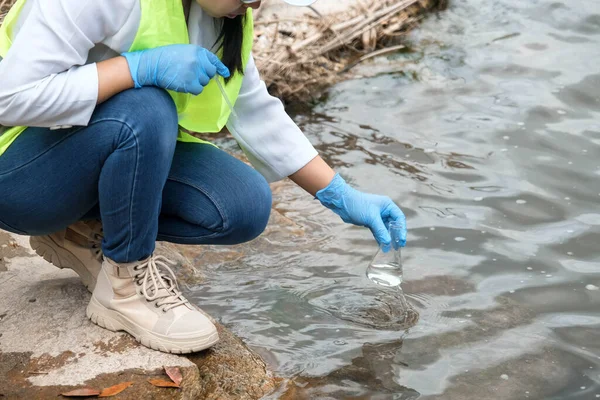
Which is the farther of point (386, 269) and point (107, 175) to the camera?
point (386, 269)

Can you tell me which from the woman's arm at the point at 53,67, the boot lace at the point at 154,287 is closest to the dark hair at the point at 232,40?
the woman's arm at the point at 53,67

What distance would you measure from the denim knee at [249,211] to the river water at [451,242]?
50 centimetres

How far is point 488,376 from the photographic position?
115 inches

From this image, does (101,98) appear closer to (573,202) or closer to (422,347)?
(422,347)

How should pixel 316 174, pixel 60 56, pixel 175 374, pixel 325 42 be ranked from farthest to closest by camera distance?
pixel 325 42
pixel 316 174
pixel 175 374
pixel 60 56

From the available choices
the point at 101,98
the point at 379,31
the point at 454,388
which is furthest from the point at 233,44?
the point at 379,31

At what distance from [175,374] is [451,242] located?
1.84 metres

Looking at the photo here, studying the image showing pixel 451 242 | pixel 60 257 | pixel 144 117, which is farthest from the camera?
pixel 451 242

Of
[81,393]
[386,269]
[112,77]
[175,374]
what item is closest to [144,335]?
[175,374]

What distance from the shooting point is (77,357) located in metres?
2.56

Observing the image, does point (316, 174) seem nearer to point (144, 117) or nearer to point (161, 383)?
point (144, 117)

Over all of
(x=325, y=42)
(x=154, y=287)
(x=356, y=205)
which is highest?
(x=356, y=205)

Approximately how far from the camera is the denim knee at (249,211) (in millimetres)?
2711

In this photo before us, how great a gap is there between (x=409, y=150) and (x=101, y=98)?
2.88 meters
